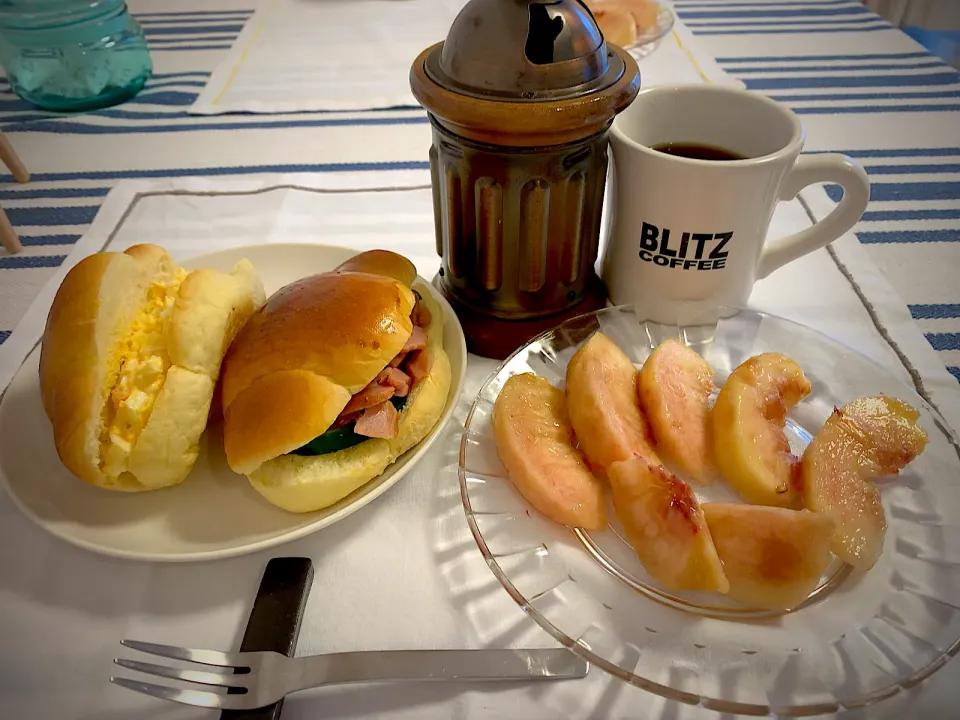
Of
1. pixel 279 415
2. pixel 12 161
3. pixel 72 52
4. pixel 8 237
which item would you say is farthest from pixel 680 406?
pixel 72 52

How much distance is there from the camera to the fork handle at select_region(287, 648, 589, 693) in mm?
539

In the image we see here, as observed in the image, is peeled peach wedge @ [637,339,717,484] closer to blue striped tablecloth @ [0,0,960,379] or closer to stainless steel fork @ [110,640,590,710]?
stainless steel fork @ [110,640,590,710]

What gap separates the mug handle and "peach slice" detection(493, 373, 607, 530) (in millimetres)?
396

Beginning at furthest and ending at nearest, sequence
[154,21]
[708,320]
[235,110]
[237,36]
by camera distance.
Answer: [154,21] < [237,36] < [235,110] < [708,320]

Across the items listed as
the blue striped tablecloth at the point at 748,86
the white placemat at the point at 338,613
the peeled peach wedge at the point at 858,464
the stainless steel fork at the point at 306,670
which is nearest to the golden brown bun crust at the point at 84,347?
the white placemat at the point at 338,613

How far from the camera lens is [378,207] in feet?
4.09

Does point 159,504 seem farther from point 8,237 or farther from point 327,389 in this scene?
point 8,237

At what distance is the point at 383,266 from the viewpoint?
835 millimetres

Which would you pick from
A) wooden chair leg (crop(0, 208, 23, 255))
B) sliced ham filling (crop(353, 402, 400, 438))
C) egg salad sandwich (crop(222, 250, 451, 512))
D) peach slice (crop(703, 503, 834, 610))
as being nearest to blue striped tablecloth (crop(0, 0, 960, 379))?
wooden chair leg (crop(0, 208, 23, 255))

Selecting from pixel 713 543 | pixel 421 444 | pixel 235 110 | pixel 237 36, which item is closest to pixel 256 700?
pixel 421 444

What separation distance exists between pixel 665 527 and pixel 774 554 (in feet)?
0.32

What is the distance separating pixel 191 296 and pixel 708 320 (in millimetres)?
649

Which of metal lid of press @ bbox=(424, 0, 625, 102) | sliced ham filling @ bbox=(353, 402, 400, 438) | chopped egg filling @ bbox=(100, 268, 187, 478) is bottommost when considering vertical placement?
sliced ham filling @ bbox=(353, 402, 400, 438)

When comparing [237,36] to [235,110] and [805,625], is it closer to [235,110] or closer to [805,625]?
[235,110]
